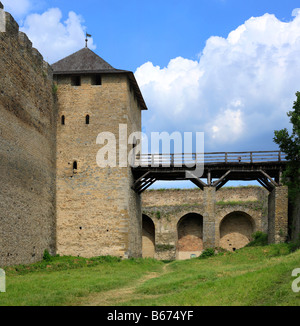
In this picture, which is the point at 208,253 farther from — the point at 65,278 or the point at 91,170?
the point at 65,278

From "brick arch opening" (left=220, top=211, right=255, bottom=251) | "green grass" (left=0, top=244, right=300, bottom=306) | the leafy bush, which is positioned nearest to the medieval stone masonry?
the leafy bush

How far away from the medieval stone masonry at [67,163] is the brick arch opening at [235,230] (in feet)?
27.1

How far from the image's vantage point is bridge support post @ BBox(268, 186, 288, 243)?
21094mm

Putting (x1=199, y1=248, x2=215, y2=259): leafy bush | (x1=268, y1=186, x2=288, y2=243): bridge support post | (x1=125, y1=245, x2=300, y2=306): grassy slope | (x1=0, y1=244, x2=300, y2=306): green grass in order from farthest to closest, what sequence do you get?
1. (x1=268, y1=186, x2=288, y2=243): bridge support post
2. (x1=199, y1=248, x2=215, y2=259): leafy bush
3. (x1=0, y1=244, x2=300, y2=306): green grass
4. (x1=125, y1=245, x2=300, y2=306): grassy slope

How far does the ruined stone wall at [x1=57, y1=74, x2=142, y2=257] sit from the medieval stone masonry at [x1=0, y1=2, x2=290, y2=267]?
0.05 meters

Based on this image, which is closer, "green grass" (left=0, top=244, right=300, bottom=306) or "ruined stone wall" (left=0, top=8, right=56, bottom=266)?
"green grass" (left=0, top=244, right=300, bottom=306)

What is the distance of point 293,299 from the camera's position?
791 centimetres

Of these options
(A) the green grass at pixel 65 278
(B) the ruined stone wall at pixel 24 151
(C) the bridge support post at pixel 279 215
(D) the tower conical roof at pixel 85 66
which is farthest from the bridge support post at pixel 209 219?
(B) the ruined stone wall at pixel 24 151

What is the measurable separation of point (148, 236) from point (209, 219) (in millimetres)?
11223

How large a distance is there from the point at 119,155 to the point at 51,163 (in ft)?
10.2

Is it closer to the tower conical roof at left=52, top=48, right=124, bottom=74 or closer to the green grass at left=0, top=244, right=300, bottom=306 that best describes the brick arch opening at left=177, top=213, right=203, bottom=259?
the tower conical roof at left=52, top=48, right=124, bottom=74

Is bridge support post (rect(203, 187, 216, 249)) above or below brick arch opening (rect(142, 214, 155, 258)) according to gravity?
above

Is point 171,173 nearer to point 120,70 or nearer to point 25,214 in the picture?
point 120,70
